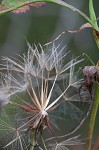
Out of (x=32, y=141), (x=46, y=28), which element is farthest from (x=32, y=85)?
(x=46, y=28)

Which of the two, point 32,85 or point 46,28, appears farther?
point 46,28

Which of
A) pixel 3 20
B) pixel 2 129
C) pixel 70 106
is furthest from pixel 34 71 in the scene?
pixel 3 20

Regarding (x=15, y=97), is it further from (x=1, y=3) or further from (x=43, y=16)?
(x=43, y=16)

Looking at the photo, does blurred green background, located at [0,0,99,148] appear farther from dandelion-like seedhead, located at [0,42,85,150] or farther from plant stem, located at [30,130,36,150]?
plant stem, located at [30,130,36,150]

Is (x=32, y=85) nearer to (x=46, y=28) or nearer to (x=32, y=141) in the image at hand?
(x=32, y=141)

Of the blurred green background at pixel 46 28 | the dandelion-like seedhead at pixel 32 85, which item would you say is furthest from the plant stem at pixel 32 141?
the blurred green background at pixel 46 28

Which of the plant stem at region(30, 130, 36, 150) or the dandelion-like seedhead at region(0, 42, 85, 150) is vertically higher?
the dandelion-like seedhead at region(0, 42, 85, 150)

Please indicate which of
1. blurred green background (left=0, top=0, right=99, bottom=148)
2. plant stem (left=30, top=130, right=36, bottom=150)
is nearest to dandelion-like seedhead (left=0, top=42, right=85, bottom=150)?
plant stem (left=30, top=130, right=36, bottom=150)

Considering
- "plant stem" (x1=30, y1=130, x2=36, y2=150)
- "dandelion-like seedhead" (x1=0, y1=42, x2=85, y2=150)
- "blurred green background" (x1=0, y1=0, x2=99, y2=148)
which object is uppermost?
"blurred green background" (x1=0, y1=0, x2=99, y2=148)
